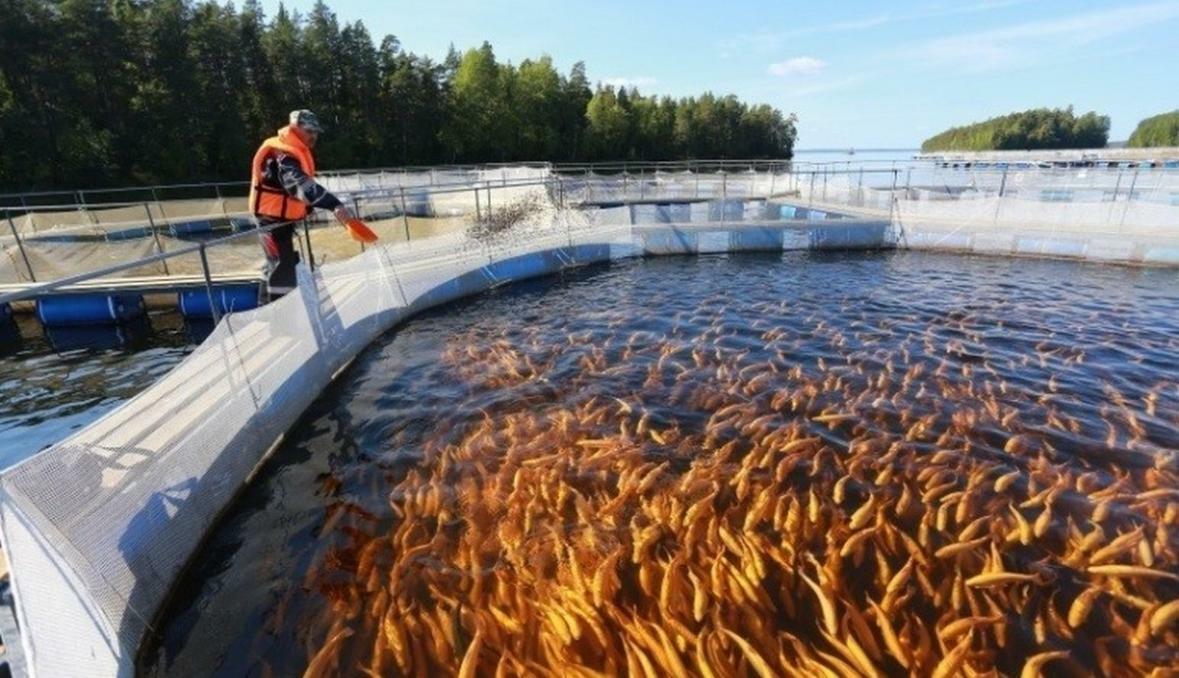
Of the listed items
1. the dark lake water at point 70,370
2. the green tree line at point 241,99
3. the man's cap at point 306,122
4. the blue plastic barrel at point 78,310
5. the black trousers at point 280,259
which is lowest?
the dark lake water at point 70,370

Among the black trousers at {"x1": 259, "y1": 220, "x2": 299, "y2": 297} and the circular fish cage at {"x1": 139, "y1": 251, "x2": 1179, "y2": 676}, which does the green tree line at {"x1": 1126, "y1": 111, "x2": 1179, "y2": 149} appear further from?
the black trousers at {"x1": 259, "y1": 220, "x2": 299, "y2": 297}

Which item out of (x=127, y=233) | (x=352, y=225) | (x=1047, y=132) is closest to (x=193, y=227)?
(x=127, y=233)

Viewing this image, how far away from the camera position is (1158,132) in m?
109

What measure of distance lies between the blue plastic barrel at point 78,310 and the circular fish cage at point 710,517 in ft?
22.4

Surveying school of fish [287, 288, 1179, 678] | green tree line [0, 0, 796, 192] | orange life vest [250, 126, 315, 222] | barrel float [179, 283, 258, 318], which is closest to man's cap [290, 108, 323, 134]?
orange life vest [250, 126, 315, 222]

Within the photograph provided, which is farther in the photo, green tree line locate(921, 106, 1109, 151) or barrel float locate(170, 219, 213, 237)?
green tree line locate(921, 106, 1109, 151)

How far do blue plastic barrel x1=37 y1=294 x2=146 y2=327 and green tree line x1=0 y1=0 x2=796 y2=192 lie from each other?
1315 inches

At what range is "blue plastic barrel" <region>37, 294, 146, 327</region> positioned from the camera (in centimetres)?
1166

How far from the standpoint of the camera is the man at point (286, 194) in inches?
269

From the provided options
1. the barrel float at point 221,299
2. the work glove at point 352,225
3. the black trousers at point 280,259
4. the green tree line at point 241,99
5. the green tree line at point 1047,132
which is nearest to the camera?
the work glove at point 352,225

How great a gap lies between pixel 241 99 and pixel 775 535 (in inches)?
2345

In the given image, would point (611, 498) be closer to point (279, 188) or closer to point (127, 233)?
point (279, 188)

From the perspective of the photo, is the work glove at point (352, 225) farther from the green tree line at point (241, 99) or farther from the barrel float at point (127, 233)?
the green tree line at point (241, 99)

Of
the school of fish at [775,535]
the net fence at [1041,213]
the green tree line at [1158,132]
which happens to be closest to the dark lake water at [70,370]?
the school of fish at [775,535]
